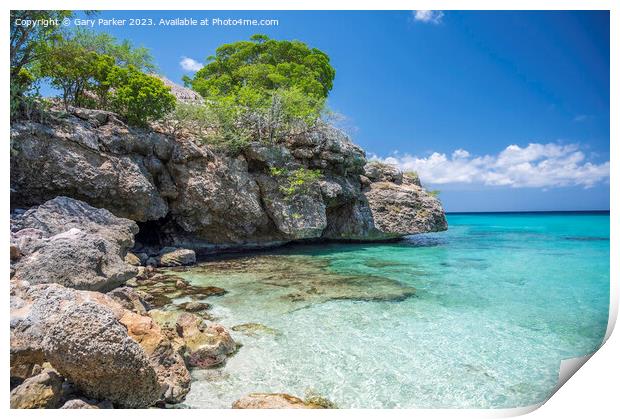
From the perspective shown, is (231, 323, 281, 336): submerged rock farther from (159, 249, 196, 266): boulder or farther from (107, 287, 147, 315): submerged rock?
(159, 249, 196, 266): boulder

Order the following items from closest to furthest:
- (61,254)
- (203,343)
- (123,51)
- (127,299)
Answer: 1. (203,343)
2. (61,254)
3. (127,299)
4. (123,51)

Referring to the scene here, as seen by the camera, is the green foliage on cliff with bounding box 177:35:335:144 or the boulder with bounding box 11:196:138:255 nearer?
the boulder with bounding box 11:196:138:255

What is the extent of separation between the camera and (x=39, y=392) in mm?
2859

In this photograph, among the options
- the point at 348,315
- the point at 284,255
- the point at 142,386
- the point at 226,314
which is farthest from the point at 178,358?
the point at 284,255

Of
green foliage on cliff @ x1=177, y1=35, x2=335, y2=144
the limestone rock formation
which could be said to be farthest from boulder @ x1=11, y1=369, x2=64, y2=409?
green foliage on cliff @ x1=177, y1=35, x2=335, y2=144

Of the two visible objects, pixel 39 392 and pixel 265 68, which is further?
pixel 265 68

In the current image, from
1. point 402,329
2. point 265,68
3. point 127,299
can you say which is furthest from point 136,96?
point 402,329

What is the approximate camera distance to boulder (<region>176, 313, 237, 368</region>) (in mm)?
4176

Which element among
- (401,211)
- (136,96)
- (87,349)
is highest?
(136,96)

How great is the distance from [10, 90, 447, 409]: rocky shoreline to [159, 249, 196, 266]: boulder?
4cm

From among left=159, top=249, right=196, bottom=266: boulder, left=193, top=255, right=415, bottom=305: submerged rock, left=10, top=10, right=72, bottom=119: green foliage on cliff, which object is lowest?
left=193, top=255, right=415, bottom=305: submerged rock

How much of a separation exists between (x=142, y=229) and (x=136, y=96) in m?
4.67

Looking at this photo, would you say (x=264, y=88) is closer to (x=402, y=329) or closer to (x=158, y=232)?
(x=158, y=232)

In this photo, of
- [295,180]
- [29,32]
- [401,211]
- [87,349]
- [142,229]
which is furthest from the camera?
[401,211]
